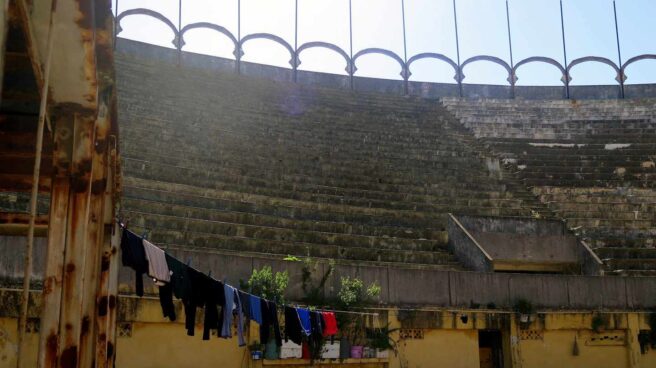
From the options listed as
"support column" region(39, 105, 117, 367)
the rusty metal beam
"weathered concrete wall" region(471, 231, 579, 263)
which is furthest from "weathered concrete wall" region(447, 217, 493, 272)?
"support column" region(39, 105, 117, 367)

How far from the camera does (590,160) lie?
2144 centimetres

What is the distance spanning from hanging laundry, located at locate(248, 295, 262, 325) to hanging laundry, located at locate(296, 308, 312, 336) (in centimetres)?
84

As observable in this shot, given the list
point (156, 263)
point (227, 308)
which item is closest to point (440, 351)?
point (227, 308)

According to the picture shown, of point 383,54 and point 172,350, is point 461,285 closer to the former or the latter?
point 172,350

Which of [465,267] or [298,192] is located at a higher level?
[298,192]

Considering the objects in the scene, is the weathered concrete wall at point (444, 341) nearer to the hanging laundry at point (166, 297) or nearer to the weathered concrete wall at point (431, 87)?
the hanging laundry at point (166, 297)

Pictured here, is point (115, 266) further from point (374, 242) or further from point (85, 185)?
point (374, 242)

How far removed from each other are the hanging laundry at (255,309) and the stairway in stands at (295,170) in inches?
154

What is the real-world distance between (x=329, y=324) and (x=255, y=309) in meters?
2.19

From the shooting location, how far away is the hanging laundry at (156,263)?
5312mm

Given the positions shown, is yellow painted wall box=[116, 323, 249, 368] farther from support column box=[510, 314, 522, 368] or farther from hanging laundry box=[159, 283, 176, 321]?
support column box=[510, 314, 522, 368]

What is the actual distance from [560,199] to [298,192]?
24.6 ft

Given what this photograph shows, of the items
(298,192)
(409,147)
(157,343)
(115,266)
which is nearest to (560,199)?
(409,147)

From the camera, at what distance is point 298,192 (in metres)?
15.9
